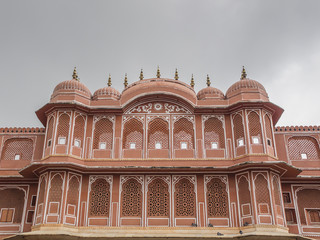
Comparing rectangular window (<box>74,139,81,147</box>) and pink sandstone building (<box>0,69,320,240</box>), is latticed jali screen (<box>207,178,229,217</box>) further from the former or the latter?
rectangular window (<box>74,139,81,147</box>)

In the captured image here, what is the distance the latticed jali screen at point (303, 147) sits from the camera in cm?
1833

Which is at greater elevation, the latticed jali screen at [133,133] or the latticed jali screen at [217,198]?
the latticed jali screen at [133,133]

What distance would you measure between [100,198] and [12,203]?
4.41m

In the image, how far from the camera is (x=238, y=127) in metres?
17.2

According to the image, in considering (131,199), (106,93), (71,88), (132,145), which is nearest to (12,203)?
(131,199)

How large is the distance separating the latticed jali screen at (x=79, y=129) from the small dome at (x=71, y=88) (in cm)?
129

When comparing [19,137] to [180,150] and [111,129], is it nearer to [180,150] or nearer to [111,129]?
Result: [111,129]

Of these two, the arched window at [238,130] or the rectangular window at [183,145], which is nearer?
the arched window at [238,130]

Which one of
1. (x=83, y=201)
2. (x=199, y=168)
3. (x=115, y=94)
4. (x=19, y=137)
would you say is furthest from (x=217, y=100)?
(x=19, y=137)

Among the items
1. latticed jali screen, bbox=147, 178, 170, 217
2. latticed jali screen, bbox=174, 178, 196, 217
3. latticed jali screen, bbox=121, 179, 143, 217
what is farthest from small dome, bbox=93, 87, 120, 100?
latticed jali screen, bbox=174, 178, 196, 217

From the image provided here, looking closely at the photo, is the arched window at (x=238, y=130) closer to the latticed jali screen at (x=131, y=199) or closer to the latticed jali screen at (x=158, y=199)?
the latticed jali screen at (x=158, y=199)

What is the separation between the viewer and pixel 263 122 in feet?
55.4

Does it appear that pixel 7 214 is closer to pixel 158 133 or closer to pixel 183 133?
pixel 158 133

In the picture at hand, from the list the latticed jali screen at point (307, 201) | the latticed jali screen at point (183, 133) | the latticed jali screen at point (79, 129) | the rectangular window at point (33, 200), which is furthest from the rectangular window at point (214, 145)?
the rectangular window at point (33, 200)
